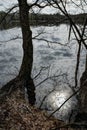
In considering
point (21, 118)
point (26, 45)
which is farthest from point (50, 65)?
point (21, 118)

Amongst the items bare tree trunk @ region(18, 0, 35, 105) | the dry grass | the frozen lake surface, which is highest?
bare tree trunk @ region(18, 0, 35, 105)

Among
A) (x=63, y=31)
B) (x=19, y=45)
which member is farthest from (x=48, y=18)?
(x=19, y=45)

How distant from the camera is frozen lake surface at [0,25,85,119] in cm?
2030

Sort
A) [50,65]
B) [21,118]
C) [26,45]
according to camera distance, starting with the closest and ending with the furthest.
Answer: [21,118] < [26,45] < [50,65]

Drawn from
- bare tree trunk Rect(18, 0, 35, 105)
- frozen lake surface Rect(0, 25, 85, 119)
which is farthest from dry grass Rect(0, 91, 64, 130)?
frozen lake surface Rect(0, 25, 85, 119)

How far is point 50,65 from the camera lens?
25.4 m

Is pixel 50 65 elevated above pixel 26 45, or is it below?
below

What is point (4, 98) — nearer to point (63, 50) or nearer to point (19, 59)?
point (19, 59)

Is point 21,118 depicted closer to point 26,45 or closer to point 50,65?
point 26,45

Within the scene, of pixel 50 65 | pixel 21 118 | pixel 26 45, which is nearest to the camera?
pixel 21 118

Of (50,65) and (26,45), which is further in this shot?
(50,65)

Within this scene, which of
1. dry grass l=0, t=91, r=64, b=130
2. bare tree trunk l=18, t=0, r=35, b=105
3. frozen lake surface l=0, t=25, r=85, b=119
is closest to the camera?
dry grass l=0, t=91, r=64, b=130

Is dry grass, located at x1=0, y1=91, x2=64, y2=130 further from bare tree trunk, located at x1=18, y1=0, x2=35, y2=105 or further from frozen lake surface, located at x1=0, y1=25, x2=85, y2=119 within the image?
frozen lake surface, located at x1=0, y1=25, x2=85, y2=119

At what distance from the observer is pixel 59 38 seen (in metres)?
30.3
